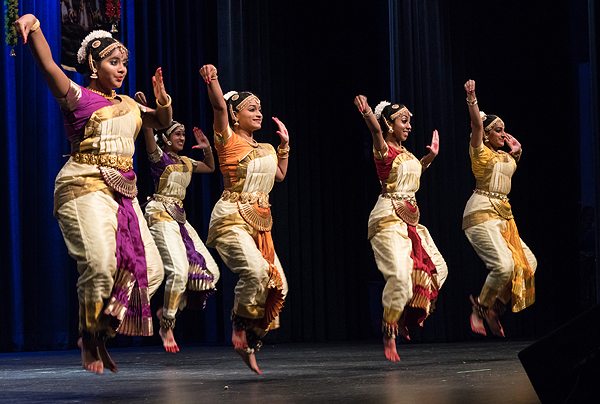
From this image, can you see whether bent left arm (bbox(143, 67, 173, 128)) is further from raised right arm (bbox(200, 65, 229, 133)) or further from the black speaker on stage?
the black speaker on stage

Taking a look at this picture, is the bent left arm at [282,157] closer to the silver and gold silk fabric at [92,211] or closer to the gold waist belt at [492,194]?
the silver and gold silk fabric at [92,211]

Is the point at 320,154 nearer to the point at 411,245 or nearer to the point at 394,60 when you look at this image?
the point at 394,60

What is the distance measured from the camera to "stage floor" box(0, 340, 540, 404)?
9.54 ft

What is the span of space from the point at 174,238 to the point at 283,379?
242 centimetres

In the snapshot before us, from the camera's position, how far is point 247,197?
14.0 feet

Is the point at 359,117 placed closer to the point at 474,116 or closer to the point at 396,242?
the point at 474,116

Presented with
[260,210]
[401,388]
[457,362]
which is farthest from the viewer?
[457,362]

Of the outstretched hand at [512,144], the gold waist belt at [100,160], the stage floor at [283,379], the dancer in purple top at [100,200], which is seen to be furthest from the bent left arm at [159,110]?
the outstretched hand at [512,144]

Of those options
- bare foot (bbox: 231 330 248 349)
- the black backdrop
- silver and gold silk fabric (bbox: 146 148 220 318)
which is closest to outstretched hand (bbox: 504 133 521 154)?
the black backdrop

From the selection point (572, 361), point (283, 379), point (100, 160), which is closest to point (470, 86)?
point (283, 379)

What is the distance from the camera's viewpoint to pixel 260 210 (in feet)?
14.0

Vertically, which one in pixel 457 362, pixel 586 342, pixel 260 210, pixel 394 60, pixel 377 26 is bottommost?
pixel 457 362

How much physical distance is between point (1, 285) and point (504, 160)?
4.18 metres

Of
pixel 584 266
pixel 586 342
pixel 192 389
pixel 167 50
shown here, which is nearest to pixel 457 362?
pixel 192 389
